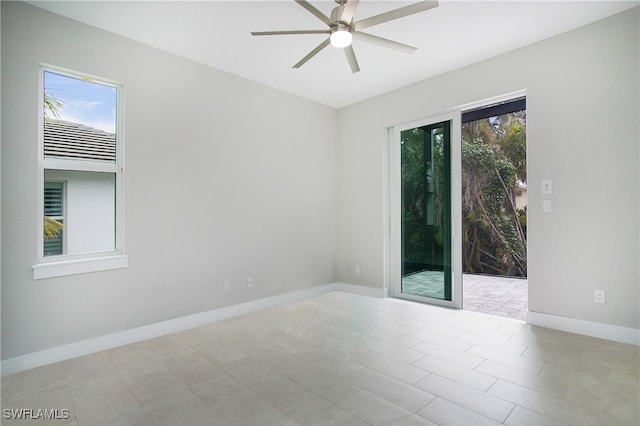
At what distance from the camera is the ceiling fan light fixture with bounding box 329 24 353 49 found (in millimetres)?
2371

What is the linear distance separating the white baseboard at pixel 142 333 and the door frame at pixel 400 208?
42 cm

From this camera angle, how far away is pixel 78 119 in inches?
116

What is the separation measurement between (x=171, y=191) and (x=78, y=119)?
1.00 m

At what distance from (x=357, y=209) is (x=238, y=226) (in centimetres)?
191

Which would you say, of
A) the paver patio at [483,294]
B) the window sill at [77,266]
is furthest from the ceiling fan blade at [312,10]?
the paver patio at [483,294]

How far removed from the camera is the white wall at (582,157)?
290cm

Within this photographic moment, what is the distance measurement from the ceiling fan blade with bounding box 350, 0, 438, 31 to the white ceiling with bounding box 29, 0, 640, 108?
481mm

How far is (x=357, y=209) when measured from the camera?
5074 mm

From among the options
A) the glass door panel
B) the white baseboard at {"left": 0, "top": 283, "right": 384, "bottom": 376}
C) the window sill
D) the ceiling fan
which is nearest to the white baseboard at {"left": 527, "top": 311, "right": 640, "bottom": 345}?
the glass door panel

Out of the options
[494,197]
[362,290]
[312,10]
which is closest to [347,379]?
[312,10]

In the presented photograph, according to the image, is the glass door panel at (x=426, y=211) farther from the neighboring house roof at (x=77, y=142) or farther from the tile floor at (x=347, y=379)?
the neighboring house roof at (x=77, y=142)

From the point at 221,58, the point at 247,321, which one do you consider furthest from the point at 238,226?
the point at 221,58

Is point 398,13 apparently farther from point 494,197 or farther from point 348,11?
point 494,197

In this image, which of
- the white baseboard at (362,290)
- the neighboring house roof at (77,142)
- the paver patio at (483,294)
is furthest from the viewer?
the white baseboard at (362,290)
